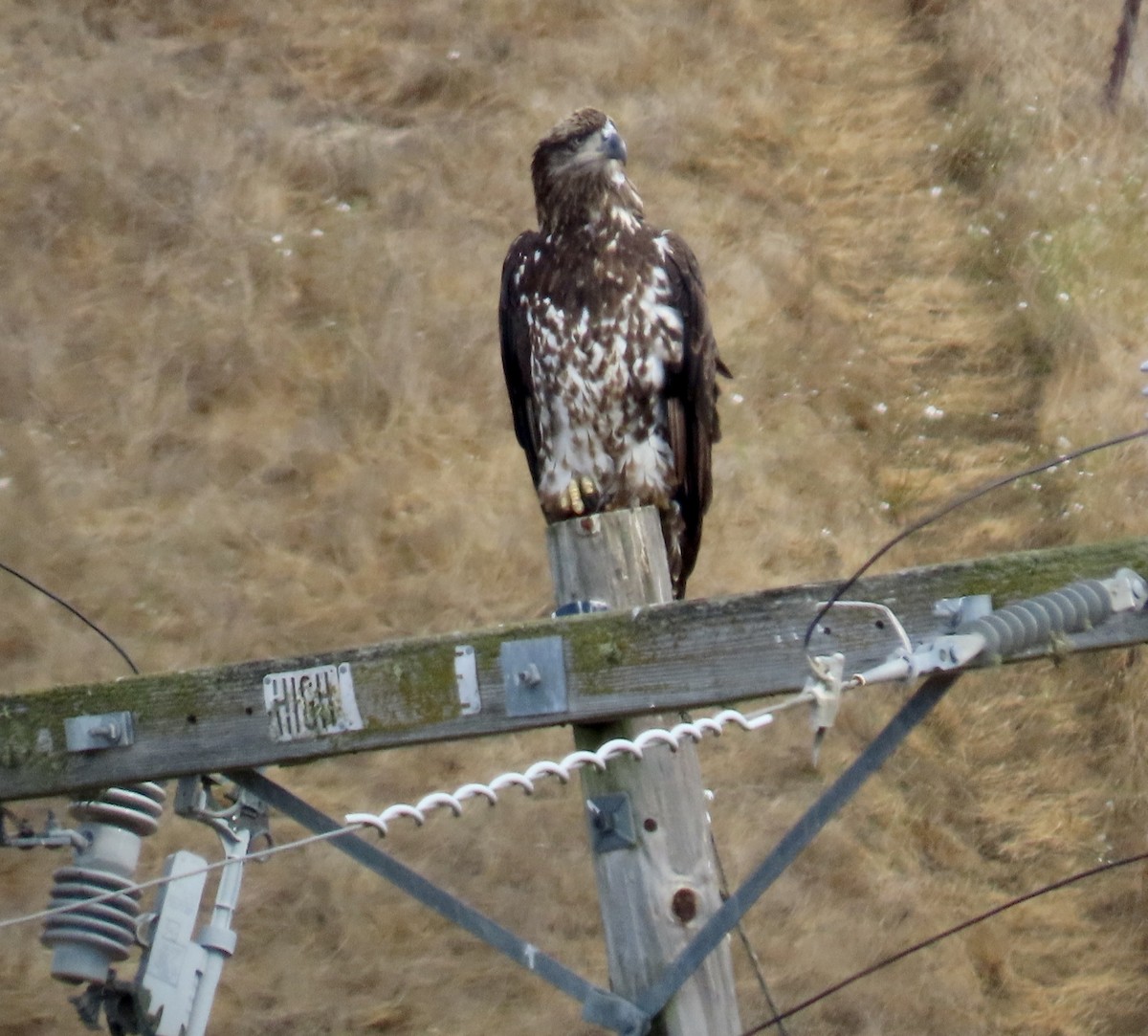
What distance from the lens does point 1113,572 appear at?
2.59m

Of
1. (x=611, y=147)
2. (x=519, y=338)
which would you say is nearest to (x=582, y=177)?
(x=611, y=147)

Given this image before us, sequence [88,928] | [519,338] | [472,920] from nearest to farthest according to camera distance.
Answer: [472,920], [88,928], [519,338]

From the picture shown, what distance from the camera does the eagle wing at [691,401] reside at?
4977 mm

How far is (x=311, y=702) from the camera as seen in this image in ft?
9.79

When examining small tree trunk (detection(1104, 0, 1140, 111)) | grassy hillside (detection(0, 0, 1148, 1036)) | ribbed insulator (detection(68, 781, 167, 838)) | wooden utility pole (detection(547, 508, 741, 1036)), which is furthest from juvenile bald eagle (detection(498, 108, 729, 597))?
small tree trunk (detection(1104, 0, 1140, 111))

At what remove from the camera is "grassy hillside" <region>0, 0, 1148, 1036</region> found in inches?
259

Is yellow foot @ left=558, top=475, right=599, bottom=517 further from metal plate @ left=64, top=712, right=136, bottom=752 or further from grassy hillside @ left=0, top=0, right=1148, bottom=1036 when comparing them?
grassy hillside @ left=0, top=0, right=1148, bottom=1036

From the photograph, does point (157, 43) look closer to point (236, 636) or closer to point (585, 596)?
point (236, 636)

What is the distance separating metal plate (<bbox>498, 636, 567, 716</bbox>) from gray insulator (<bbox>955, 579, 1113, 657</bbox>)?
0.67 meters

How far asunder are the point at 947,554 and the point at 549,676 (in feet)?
17.2

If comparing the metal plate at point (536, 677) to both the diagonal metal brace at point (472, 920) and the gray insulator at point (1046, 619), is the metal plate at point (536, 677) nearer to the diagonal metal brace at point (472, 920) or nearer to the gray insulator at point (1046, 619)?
the diagonal metal brace at point (472, 920)

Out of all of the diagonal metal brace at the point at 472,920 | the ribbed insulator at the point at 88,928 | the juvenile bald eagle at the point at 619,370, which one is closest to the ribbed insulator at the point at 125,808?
the ribbed insulator at the point at 88,928

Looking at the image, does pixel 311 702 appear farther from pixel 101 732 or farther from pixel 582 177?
pixel 582 177

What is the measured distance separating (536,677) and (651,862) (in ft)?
1.74
